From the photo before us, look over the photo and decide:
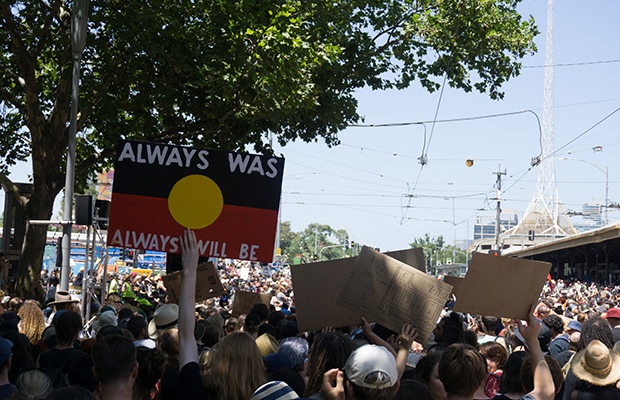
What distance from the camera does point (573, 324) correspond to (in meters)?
7.69

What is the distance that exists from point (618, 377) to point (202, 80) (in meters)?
9.84

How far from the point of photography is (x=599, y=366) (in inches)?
169

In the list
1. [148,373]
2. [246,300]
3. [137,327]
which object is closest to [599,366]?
[148,373]

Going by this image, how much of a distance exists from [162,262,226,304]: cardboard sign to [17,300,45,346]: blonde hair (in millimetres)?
1696

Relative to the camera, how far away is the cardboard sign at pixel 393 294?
444 centimetres

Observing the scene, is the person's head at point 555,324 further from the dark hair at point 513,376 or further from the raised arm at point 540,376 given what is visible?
the raised arm at point 540,376

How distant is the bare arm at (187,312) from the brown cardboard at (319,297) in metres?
1.35

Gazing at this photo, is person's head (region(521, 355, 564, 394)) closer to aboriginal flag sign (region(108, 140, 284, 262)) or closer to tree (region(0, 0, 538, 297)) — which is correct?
aboriginal flag sign (region(108, 140, 284, 262))

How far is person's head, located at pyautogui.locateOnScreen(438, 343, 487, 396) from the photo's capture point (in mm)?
3428

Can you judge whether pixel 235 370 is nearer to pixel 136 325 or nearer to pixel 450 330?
pixel 136 325

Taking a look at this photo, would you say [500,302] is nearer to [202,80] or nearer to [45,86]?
[202,80]

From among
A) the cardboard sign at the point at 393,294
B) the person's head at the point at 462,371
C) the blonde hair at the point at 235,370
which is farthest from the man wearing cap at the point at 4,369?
the person's head at the point at 462,371

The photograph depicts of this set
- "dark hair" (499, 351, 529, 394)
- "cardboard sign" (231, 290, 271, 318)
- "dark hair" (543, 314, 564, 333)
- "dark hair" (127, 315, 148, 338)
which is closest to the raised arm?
"dark hair" (499, 351, 529, 394)

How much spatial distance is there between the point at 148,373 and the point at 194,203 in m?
1.31
